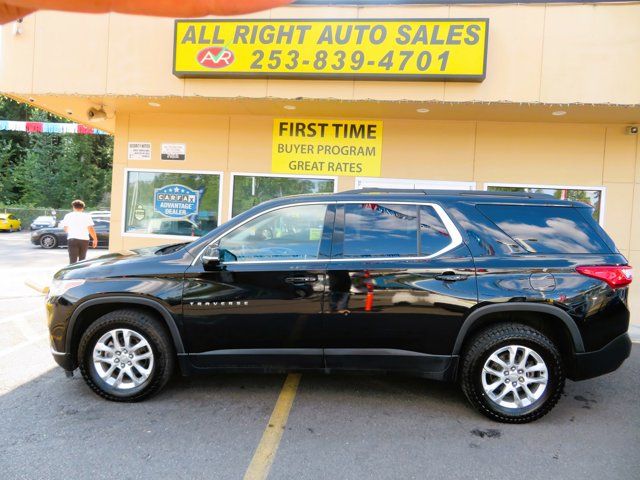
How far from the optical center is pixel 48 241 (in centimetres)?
1875

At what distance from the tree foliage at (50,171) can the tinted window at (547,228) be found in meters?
41.2

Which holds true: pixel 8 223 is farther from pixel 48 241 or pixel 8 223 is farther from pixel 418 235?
pixel 418 235

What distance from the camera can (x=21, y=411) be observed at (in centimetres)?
366

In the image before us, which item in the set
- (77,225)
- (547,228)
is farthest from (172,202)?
(547,228)

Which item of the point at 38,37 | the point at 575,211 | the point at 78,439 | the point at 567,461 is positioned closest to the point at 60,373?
the point at 78,439

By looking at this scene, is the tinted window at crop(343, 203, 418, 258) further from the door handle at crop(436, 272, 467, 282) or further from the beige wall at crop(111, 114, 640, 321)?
the beige wall at crop(111, 114, 640, 321)

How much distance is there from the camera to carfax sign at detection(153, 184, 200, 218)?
8828 millimetres

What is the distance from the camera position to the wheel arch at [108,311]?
3725 mm

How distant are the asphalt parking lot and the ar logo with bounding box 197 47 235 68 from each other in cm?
510

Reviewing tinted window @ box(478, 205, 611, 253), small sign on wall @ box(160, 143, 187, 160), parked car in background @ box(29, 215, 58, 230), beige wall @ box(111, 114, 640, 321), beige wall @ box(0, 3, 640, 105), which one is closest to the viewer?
tinted window @ box(478, 205, 611, 253)

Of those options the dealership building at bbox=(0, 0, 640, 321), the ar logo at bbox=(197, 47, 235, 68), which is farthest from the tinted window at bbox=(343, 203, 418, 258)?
the ar logo at bbox=(197, 47, 235, 68)

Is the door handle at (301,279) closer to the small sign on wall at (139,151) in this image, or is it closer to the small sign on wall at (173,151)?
the small sign on wall at (173,151)

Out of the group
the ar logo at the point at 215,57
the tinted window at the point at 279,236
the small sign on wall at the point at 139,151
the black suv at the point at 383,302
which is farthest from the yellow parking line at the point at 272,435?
the small sign on wall at the point at 139,151

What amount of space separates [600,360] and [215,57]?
6.73 m
